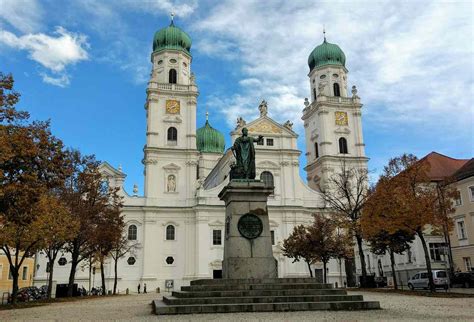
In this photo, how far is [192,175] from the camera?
53.4 meters

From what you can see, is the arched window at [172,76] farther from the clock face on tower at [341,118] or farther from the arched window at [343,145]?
the arched window at [343,145]

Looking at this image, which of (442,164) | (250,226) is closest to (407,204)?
(250,226)

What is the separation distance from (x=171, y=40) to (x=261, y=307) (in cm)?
4847

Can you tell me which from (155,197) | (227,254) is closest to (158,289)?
(155,197)

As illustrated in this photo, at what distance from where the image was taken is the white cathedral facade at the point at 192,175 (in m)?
50.2

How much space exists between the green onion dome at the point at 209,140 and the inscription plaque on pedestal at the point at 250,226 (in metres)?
54.1

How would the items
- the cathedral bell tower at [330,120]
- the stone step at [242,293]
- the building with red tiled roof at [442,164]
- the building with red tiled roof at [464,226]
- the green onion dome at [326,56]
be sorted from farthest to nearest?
the green onion dome at [326,56] < the cathedral bell tower at [330,120] < the building with red tiled roof at [442,164] < the building with red tiled roof at [464,226] < the stone step at [242,293]

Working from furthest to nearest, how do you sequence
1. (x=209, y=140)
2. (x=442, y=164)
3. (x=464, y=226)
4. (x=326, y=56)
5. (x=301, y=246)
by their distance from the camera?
1. (x=209, y=140)
2. (x=326, y=56)
3. (x=442, y=164)
4. (x=464, y=226)
5. (x=301, y=246)

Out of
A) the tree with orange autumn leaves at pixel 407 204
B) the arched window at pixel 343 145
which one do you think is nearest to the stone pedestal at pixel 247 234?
the tree with orange autumn leaves at pixel 407 204

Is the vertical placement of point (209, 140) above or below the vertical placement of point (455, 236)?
above

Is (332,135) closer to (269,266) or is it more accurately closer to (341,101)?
(341,101)

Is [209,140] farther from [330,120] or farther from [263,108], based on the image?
[330,120]

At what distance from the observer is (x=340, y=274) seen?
52281 millimetres

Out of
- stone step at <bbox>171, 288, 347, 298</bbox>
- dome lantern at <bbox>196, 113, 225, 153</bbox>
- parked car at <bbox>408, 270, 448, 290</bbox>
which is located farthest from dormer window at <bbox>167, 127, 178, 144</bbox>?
stone step at <bbox>171, 288, 347, 298</bbox>
